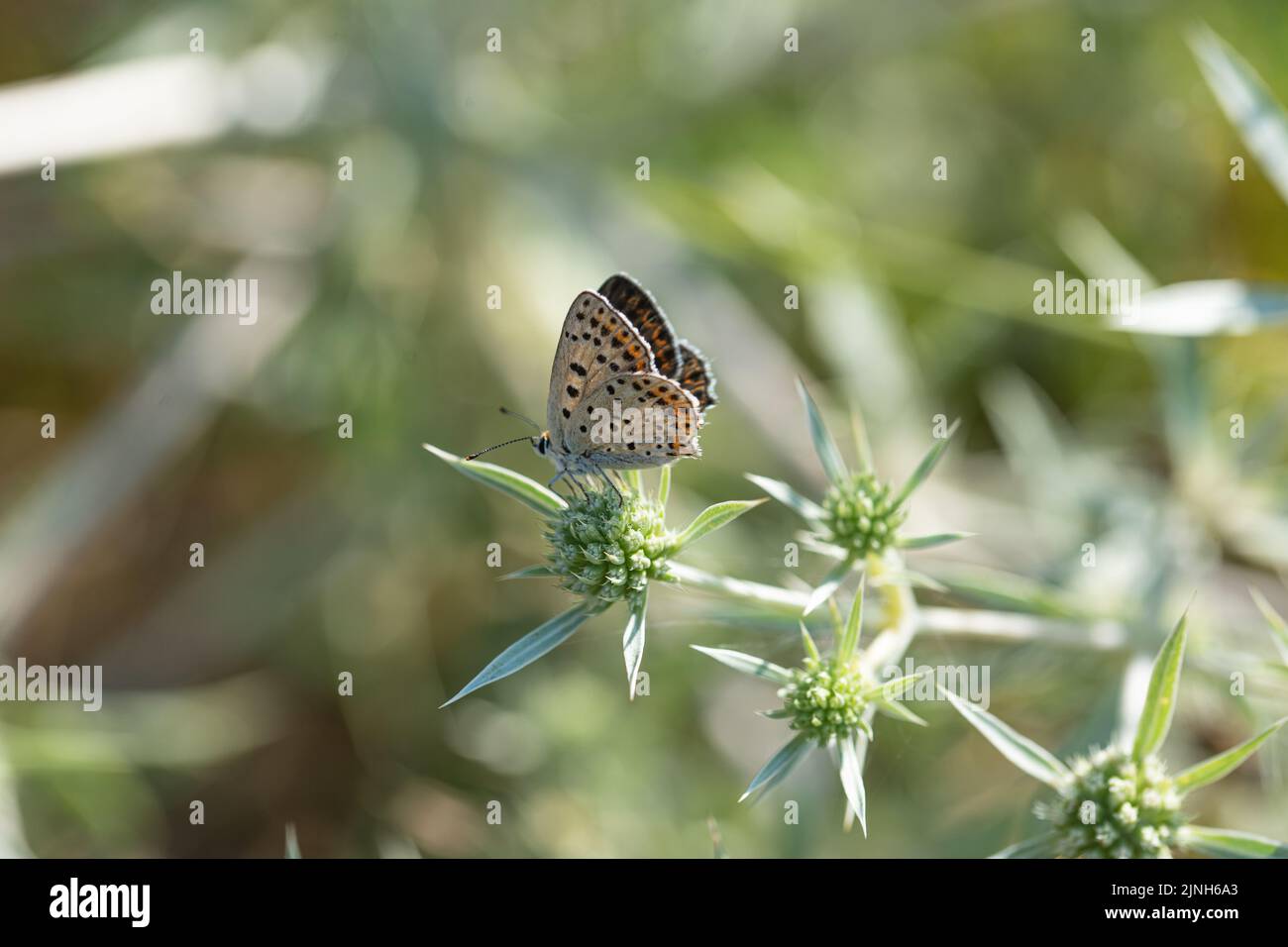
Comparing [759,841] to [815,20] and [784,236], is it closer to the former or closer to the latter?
[784,236]

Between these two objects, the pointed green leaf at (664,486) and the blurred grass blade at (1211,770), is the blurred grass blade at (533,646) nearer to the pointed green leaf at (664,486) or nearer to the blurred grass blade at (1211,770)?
the pointed green leaf at (664,486)

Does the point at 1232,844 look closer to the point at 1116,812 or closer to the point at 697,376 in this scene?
the point at 1116,812

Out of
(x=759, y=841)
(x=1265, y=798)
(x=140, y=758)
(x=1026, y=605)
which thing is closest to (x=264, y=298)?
(x=140, y=758)

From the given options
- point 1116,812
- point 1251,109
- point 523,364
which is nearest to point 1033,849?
point 1116,812

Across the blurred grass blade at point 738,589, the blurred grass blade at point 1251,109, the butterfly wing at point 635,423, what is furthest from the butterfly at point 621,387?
the blurred grass blade at point 1251,109

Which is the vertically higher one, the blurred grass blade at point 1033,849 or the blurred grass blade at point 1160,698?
the blurred grass blade at point 1160,698

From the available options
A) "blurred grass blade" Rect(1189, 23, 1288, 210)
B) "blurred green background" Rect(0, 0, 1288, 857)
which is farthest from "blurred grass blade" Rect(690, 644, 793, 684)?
"blurred grass blade" Rect(1189, 23, 1288, 210)
